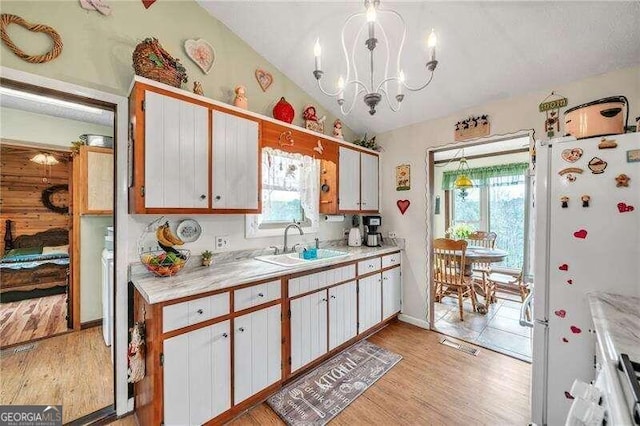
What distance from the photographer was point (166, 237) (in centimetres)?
185

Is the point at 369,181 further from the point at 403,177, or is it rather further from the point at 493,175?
the point at 493,175

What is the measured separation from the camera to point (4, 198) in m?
4.36

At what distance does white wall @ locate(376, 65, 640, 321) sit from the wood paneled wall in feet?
16.6

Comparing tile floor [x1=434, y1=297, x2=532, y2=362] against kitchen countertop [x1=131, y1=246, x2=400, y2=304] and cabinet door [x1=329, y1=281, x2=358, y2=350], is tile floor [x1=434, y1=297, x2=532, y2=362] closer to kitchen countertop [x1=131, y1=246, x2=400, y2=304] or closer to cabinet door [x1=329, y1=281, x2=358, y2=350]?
cabinet door [x1=329, y1=281, x2=358, y2=350]

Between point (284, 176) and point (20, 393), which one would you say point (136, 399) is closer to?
point (20, 393)

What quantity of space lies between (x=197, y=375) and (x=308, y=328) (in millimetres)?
887

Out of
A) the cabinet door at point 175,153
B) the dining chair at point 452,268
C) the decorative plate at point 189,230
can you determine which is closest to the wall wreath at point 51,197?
the decorative plate at point 189,230

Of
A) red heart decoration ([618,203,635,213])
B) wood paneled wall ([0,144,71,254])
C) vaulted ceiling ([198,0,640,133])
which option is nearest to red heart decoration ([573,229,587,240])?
red heart decoration ([618,203,635,213])

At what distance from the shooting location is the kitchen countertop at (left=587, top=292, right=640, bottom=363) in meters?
0.90

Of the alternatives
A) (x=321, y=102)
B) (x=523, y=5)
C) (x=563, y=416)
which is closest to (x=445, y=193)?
(x=321, y=102)

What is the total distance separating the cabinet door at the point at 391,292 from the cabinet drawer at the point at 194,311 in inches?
75.1

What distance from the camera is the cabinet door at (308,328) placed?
6.78 ft

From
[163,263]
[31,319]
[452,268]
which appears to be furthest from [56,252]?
[452,268]

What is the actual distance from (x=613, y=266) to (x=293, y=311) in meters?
1.93
